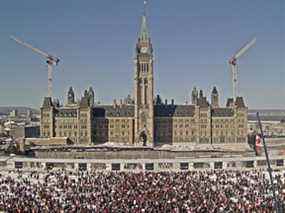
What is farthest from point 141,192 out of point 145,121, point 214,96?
point 214,96

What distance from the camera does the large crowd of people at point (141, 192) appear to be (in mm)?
28406

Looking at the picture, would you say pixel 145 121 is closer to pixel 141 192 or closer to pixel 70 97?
pixel 70 97

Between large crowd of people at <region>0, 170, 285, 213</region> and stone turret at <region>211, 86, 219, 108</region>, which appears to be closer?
large crowd of people at <region>0, 170, 285, 213</region>

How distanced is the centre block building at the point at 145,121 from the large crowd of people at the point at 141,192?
5441 centimetres

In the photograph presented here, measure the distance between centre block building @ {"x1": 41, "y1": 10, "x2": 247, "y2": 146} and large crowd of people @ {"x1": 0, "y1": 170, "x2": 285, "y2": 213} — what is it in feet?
179

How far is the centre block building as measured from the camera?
99125 mm

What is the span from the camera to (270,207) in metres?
27.3

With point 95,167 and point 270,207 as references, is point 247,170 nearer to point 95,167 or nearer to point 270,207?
point 95,167

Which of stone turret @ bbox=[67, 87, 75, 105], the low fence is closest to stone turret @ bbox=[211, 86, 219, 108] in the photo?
stone turret @ bbox=[67, 87, 75, 105]

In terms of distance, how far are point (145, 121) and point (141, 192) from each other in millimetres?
66051

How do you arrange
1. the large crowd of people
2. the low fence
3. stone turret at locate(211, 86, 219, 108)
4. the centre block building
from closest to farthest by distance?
the large crowd of people < the low fence < the centre block building < stone turret at locate(211, 86, 219, 108)

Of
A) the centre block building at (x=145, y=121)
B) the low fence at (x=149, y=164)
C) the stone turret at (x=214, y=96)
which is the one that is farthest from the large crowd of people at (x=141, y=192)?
the stone turret at (x=214, y=96)

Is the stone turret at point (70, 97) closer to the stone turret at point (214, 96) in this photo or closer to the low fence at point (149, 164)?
the stone turret at point (214, 96)

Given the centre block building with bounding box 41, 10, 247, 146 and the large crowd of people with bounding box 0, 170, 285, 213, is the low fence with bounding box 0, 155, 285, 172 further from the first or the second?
the centre block building with bounding box 41, 10, 247, 146
